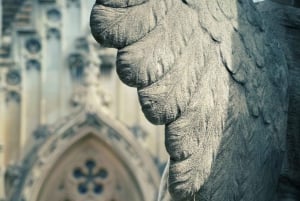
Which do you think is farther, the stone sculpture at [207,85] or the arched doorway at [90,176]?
the arched doorway at [90,176]

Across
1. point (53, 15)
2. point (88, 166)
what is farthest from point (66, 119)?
point (53, 15)

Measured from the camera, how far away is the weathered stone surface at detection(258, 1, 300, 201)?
1.24 meters

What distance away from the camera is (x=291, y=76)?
1.26 m

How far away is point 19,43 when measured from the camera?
9094mm

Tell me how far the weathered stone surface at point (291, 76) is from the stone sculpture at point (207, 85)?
24 mm

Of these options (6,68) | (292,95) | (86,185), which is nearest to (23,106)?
(6,68)

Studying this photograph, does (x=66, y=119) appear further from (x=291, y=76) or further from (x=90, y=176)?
(x=291, y=76)

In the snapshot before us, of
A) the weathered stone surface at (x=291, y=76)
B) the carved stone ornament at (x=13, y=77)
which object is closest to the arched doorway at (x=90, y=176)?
the carved stone ornament at (x=13, y=77)

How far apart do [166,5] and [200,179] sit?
0.58 ft

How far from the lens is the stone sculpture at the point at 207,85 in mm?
1038

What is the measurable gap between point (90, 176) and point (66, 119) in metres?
0.51

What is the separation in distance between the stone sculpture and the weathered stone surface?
2 centimetres

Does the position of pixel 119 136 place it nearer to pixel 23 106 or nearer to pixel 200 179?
pixel 23 106

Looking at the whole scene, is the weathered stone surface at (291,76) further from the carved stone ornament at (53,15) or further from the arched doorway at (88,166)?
the carved stone ornament at (53,15)
